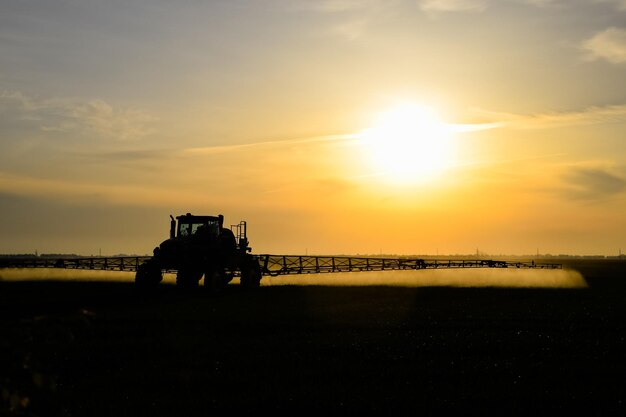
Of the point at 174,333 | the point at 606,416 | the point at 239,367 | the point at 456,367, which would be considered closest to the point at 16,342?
the point at 606,416

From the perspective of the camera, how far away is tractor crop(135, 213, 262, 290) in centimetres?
3938

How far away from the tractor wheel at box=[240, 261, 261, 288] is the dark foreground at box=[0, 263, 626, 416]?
12.1 metres

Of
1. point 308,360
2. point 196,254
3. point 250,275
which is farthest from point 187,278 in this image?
point 308,360

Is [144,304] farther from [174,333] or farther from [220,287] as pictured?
[174,333]

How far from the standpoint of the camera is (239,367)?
56.9 feet

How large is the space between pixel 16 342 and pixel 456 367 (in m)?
13.7

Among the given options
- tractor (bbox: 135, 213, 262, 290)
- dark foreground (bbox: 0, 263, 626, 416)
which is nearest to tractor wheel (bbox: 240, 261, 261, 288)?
tractor (bbox: 135, 213, 262, 290)

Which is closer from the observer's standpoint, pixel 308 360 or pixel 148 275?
pixel 308 360

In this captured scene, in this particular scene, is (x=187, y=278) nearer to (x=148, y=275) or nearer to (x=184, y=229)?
(x=148, y=275)

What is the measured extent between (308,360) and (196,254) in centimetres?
2219

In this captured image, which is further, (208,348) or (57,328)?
(208,348)

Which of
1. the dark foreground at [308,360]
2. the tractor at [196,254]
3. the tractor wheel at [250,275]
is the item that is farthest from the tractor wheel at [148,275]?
the dark foreground at [308,360]

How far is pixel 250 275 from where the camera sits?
148 feet

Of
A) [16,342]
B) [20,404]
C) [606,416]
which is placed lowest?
[606,416]
